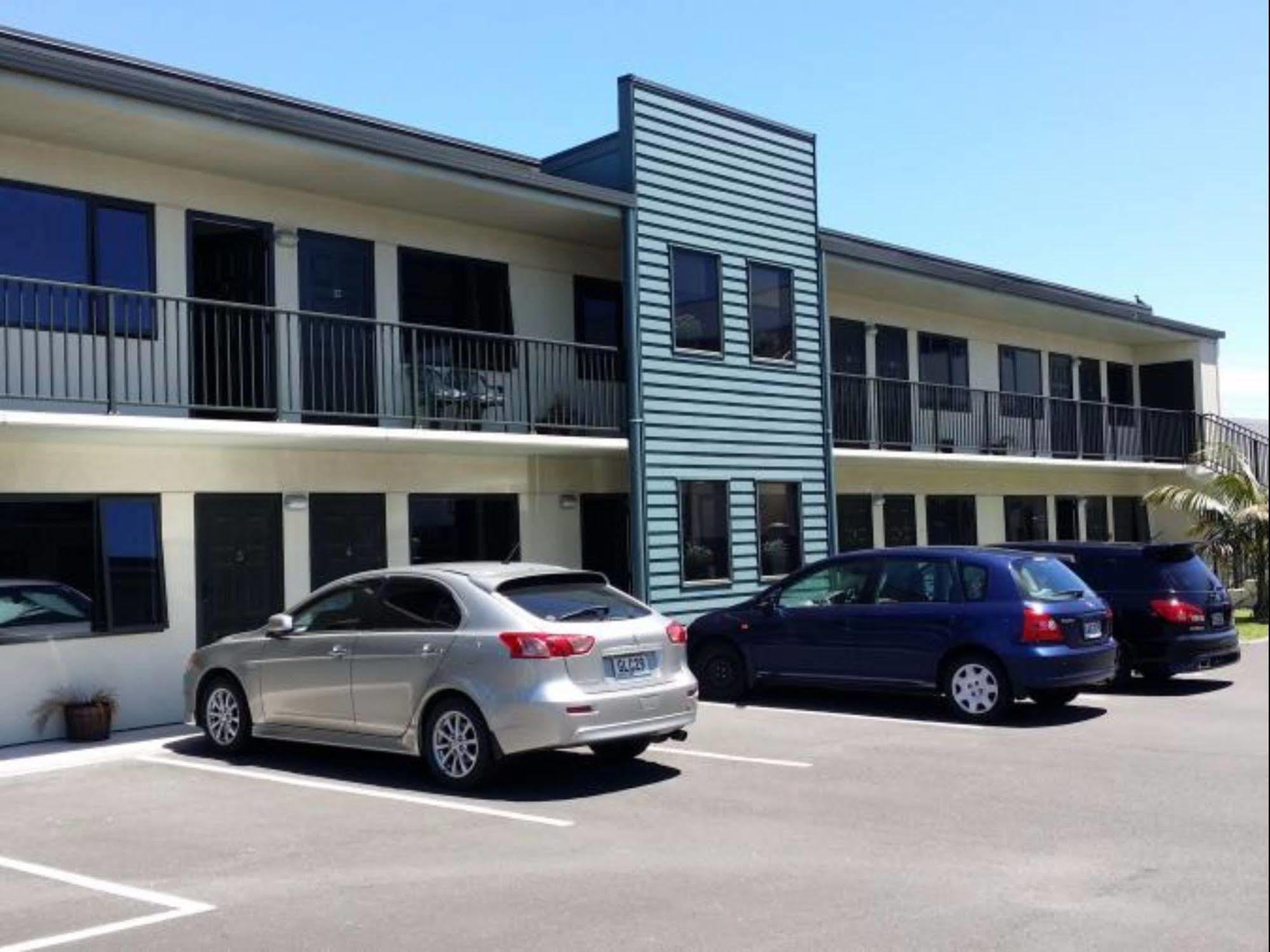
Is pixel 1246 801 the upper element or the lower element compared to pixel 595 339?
lower

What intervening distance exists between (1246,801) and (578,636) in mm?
4491

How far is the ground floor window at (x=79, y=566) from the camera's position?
11805mm

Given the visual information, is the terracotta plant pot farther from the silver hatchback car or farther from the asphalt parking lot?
the silver hatchback car

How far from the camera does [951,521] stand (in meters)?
23.4

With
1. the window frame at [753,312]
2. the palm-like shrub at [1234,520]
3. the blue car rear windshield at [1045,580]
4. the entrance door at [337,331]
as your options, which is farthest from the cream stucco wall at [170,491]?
the palm-like shrub at [1234,520]

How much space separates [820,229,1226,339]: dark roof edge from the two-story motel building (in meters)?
0.15

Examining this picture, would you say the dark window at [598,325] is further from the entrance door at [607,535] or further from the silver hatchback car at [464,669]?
the silver hatchback car at [464,669]

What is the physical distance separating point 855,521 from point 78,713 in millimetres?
12919

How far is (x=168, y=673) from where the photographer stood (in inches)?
507

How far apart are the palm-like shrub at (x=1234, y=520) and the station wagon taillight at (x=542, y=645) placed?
16.6 metres

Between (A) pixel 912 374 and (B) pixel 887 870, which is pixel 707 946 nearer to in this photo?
(B) pixel 887 870

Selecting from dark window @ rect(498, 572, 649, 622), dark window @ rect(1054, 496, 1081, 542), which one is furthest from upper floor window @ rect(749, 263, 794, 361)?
dark window @ rect(1054, 496, 1081, 542)

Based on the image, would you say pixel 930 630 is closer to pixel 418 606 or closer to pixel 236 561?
pixel 418 606

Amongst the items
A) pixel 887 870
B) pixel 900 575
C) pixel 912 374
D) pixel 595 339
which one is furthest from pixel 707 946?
pixel 912 374
